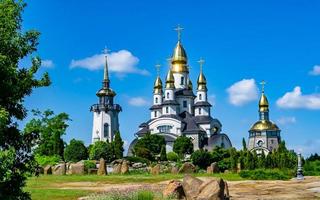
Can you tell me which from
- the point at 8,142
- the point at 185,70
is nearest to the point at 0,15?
the point at 8,142

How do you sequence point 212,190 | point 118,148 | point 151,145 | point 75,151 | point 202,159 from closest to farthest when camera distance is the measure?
point 212,190 → point 202,159 → point 75,151 → point 118,148 → point 151,145

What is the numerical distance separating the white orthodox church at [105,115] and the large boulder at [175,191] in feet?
277

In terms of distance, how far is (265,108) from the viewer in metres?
102

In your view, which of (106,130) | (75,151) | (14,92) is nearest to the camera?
(14,92)

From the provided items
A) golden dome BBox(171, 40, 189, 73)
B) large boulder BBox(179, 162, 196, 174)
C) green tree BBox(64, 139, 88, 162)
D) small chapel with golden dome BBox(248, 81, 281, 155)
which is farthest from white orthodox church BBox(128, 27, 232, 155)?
large boulder BBox(179, 162, 196, 174)

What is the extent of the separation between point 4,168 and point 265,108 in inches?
3721

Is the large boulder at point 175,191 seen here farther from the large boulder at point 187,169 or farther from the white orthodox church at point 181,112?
the white orthodox church at point 181,112

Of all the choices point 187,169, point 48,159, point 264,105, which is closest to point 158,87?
point 264,105

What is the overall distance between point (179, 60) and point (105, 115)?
58.8 ft

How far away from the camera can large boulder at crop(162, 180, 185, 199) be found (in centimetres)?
1757

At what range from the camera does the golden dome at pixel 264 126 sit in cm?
10094

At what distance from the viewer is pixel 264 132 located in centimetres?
10094

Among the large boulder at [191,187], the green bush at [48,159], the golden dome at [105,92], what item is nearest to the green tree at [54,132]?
the green bush at [48,159]

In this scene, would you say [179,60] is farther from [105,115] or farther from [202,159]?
[202,159]
